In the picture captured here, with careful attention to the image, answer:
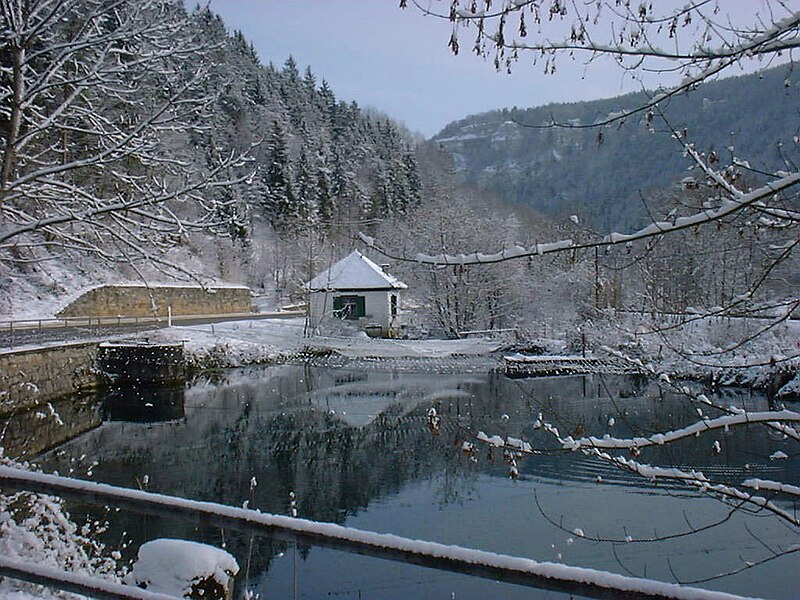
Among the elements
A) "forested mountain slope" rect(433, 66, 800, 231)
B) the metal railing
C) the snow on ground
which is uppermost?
"forested mountain slope" rect(433, 66, 800, 231)

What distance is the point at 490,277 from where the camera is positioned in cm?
3300

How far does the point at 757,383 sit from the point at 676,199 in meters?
19.3

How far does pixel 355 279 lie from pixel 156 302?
9948 millimetres

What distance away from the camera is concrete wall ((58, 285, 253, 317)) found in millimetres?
30422

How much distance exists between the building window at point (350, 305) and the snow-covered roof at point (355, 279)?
0.55m

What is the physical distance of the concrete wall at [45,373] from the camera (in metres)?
16.7

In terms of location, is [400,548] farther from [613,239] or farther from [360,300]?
[360,300]

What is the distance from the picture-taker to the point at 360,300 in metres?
35.2

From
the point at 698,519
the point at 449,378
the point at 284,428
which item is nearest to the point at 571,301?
the point at 449,378

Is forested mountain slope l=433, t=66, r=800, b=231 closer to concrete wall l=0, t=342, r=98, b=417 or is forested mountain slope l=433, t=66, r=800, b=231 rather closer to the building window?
concrete wall l=0, t=342, r=98, b=417

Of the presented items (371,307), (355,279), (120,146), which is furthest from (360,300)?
(120,146)

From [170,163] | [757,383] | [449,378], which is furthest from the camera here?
[449,378]

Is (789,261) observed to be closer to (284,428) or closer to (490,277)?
(284,428)

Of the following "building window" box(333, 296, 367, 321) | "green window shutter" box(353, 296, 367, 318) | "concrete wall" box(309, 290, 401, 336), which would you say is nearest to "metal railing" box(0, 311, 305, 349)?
"concrete wall" box(309, 290, 401, 336)
